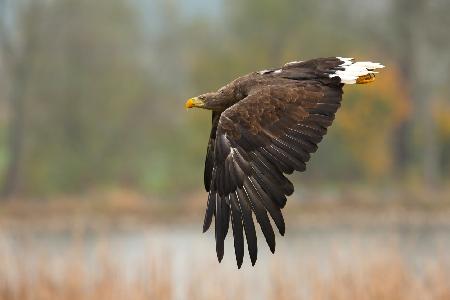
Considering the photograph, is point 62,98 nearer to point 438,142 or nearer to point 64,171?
point 64,171

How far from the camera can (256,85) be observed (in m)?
7.88

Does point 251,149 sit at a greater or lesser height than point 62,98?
lesser

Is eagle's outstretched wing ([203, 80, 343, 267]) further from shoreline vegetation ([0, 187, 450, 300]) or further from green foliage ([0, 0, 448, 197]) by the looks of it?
green foliage ([0, 0, 448, 197])

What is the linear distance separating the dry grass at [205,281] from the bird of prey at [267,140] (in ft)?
11.2

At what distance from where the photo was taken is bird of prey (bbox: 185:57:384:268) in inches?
281

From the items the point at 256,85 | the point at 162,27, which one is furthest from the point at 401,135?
the point at 256,85

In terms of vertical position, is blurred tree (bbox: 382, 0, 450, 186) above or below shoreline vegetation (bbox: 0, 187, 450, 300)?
above

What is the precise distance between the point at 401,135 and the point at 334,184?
361 cm

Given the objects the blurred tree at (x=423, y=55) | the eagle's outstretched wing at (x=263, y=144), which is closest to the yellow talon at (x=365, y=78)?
the eagle's outstretched wing at (x=263, y=144)

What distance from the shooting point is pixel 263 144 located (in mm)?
7422

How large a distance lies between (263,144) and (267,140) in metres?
0.04

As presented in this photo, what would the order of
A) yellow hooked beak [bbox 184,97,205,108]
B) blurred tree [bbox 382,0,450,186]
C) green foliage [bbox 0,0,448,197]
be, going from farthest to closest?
green foliage [bbox 0,0,448,197], blurred tree [bbox 382,0,450,186], yellow hooked beak [bbox 184,97,205,108]

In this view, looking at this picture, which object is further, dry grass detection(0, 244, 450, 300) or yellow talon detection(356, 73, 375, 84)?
dry grass detection(0, 244, 450, 300)

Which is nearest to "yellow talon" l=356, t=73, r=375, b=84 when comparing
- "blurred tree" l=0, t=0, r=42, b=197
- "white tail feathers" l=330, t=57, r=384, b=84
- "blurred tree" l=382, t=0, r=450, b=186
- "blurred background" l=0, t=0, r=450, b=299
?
"white tail feathers" l=330, t=57, r=384, b=84
